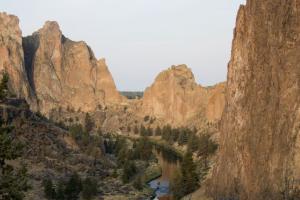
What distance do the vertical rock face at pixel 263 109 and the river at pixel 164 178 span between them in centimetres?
1439

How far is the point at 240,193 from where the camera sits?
2579 inches

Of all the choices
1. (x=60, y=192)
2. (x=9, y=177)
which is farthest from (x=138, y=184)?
(x=9, y=177)

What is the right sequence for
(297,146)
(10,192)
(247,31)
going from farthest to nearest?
(247,31) → (297,146) → (10,192)

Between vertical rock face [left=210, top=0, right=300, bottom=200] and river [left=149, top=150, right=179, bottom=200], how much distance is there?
14387mm

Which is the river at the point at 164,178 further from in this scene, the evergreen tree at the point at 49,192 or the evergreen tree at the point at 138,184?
the evergreen tree at the point at 49,192

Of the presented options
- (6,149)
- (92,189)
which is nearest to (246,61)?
(92,189)

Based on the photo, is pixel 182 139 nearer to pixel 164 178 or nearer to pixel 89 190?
pixel 164 178

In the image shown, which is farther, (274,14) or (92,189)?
(92,189)

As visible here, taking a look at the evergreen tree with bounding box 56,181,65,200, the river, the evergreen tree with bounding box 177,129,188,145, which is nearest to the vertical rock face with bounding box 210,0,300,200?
the river

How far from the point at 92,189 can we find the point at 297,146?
114ft

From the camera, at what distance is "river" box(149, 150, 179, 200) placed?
84744 millimetres

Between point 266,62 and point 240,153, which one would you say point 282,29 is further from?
point 240,153

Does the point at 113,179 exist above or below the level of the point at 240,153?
below

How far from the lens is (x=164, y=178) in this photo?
4001 inches
